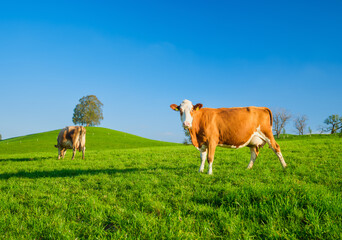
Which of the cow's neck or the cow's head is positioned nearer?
the cow's head

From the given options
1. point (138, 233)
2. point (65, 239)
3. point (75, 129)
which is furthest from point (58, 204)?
point (75, 129)

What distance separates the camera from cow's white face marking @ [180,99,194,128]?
7.34 meters

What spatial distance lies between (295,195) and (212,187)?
202 cm

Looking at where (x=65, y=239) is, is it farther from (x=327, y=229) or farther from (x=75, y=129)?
(x=75, y=129)

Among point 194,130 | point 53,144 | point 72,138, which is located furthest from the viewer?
point 53,144

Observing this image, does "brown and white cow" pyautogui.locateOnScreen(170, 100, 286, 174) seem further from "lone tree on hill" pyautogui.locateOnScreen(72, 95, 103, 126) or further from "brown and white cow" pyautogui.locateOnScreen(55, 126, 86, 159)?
"lone tree on hill" pyautogui.locateOnScreen(72, 95, 103, 126)

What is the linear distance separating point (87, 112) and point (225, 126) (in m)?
90.6

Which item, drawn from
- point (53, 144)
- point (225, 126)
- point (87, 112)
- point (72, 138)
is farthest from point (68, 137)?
point (87, 112)

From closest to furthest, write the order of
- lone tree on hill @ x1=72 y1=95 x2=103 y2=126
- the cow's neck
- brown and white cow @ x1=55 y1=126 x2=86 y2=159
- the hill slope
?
the cow's neck → brown and white cow @ x1=55 y1=126 x2=86 y2=159 → the hill slope → lone tree on hill @ x1=72 y1=95 x2=103 y2=126

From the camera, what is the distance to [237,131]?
762 cm

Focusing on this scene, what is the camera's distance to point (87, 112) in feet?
295

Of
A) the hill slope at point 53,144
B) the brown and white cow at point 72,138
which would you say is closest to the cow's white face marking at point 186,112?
the brown and white cow at point 72,138

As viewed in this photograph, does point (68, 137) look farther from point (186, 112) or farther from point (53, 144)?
point (53, 144)

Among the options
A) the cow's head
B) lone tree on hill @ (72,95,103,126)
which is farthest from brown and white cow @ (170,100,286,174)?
lone tree on hill @ (72,95,103,126)
